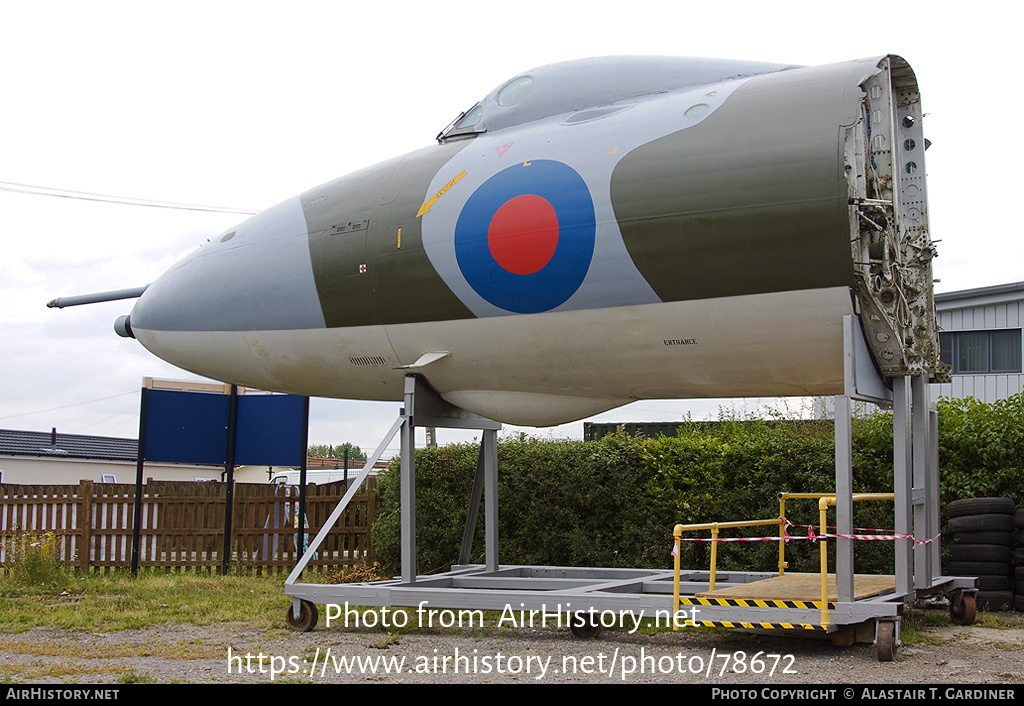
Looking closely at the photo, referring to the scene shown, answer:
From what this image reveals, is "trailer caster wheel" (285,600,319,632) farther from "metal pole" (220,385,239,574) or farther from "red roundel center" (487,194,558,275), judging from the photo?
"metal pole" (220,385,239,574)

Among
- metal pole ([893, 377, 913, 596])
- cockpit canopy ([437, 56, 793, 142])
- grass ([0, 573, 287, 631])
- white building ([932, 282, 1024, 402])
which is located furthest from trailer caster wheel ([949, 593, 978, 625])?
white building ([932, 282, 1024, 402])

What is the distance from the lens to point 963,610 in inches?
334

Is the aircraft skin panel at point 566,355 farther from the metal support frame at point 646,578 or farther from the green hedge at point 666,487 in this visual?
the green hedge at point 666,487

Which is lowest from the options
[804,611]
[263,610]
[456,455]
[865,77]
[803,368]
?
[263,610]

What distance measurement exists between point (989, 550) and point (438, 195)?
660cm

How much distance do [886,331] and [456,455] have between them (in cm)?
681

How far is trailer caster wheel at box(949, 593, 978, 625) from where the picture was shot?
27.8 feet

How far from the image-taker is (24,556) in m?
12.3

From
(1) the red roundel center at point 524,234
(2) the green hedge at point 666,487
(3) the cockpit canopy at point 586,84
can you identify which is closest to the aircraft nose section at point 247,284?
(3) the cockpit canopy at point 586,84

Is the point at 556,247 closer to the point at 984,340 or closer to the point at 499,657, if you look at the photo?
the point at 499,657

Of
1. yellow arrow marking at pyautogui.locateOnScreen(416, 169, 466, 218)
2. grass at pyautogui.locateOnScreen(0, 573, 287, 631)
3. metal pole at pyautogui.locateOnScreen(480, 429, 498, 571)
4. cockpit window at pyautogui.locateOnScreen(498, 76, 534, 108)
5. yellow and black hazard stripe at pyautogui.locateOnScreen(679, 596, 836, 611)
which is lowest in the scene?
grass at pyautogui.locateOnScreen(0, 573, 287, 631)

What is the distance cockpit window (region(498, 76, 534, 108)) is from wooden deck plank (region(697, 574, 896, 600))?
16.6ft
